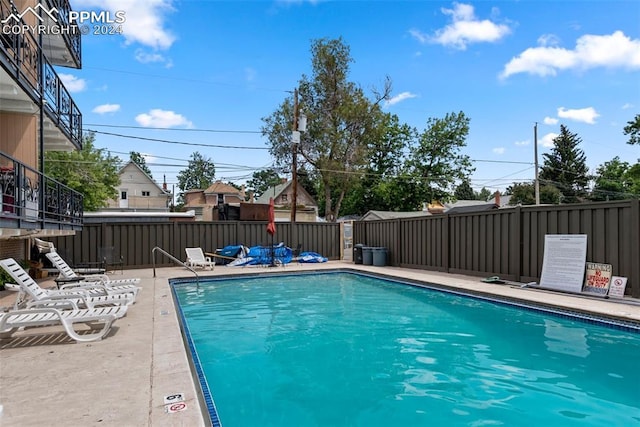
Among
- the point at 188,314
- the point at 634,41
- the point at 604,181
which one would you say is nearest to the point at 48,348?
the point at 188,314

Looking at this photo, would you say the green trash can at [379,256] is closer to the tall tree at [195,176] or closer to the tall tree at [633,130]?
the tall tree at [633,130]

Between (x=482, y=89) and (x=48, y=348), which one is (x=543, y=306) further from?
(x=482, y=89)

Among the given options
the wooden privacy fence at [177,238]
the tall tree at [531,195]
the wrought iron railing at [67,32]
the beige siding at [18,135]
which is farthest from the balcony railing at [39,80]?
the tall tree at [531,195]

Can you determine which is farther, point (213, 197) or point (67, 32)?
point (213, 197)

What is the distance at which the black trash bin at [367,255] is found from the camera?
14.8 metres

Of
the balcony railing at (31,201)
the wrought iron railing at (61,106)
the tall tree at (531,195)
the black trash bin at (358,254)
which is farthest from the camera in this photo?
the tall tree at (531,195)

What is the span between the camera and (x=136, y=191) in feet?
136

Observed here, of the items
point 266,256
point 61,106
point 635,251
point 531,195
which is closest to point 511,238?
point 635,251

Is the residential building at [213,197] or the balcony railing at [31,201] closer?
the balcony railing at [31,201]

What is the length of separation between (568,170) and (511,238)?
4493cm

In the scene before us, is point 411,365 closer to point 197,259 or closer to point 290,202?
point 197,259

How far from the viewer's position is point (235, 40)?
15.4 meters

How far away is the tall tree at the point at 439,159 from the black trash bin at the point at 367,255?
22.1 metres

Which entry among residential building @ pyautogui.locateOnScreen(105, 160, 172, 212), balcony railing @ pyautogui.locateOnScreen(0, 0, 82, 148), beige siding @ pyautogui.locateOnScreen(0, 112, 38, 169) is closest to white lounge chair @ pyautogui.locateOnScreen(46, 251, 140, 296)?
beige siding @ pyautogui.locateOnScreen(0, 112, 38, 169)
